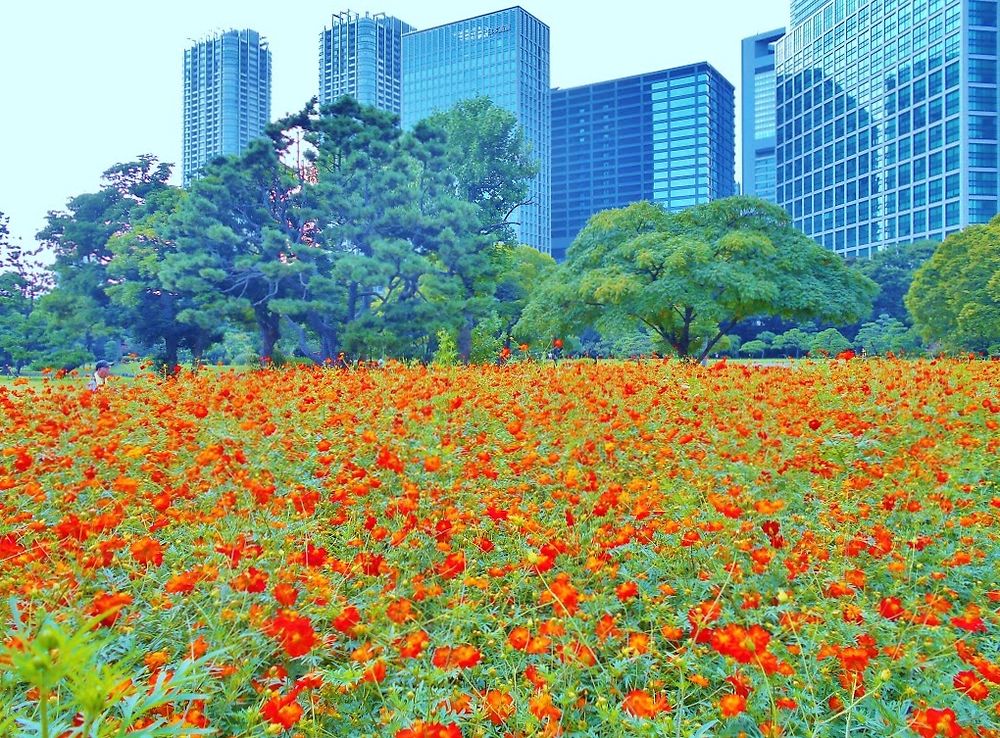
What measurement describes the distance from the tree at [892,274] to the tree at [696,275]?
94.1 ft

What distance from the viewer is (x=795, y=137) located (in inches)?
3723

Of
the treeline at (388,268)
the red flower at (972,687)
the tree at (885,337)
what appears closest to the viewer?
the red flower at (972,687)

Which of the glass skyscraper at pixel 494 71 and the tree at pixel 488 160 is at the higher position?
the glass skyscraper at pixel 494 71

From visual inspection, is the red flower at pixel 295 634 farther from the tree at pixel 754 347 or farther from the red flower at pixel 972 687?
the tree at pixel 754 347

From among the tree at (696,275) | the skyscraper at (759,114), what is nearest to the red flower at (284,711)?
the tree at (696,275)

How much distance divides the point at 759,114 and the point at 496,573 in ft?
523

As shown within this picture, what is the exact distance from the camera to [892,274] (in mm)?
43219

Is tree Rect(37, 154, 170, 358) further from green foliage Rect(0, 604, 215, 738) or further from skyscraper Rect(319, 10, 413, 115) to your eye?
skyscraper Rect(319, 10, 413, 115)

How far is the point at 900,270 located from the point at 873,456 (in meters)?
45.4

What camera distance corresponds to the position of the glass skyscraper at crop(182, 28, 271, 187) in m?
70.3

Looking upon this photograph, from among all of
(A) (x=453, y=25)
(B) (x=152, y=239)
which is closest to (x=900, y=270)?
(B) (x=152, y=239)

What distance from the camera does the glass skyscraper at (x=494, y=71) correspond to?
104438 mm

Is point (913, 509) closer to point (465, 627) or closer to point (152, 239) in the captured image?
point (465, 627)

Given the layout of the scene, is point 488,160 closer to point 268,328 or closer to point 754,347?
point 268,328
